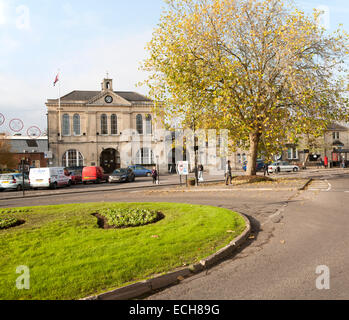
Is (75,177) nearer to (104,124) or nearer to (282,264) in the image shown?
(104,124)

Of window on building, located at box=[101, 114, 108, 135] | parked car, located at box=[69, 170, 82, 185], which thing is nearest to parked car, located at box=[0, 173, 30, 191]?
parked car, located at box=[69, 170, 82, 185]

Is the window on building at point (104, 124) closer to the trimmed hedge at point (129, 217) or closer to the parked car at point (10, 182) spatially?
the parked car at point (10, 182)

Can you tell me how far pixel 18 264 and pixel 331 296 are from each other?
522cm

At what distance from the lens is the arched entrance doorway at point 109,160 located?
176 ft

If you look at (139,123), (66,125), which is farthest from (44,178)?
(139,123)

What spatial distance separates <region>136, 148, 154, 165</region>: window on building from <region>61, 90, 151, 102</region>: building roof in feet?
28.0

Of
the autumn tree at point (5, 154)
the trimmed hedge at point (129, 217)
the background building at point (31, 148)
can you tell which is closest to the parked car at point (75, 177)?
the autumn tree at point (5, 154)

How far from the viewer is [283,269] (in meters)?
5.62

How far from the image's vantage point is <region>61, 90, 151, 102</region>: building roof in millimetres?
52688

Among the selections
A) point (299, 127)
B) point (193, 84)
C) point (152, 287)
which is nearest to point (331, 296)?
point (152, 287)

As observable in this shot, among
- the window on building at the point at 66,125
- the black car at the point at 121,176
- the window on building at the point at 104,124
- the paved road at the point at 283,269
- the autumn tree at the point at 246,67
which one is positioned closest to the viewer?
the paved road at the point at 283,269

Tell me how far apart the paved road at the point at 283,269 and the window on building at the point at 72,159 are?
4545cm

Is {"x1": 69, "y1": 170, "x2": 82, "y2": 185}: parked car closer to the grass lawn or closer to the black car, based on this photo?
the black car

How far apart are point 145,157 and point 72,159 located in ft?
37.8
